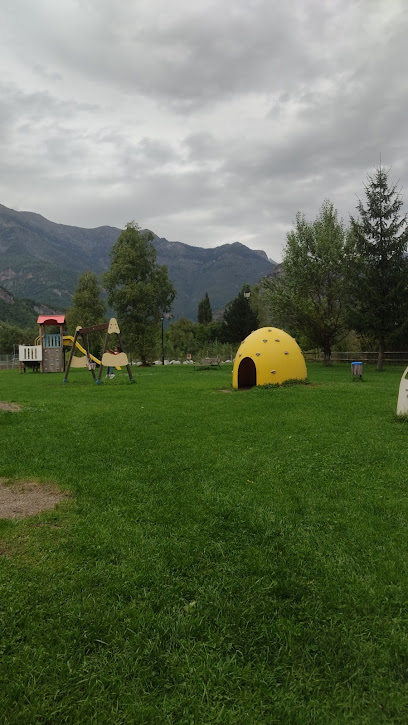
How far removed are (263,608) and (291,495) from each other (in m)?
2.01

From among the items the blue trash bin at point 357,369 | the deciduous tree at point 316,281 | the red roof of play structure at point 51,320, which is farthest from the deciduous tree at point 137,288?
the blue trash bin at point 357,369

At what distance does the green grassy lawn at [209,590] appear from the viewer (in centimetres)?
211

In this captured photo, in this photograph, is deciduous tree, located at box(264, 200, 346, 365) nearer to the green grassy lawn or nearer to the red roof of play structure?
the red roof of play structure

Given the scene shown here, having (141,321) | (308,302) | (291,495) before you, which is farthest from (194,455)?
(141,321)

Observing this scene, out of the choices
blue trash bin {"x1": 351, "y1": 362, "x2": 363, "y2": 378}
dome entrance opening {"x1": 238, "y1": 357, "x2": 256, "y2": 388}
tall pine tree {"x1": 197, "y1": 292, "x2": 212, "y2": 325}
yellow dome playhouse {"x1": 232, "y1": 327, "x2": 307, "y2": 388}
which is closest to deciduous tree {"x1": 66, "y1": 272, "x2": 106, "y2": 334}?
dome entrance opening {"x1": 238, "y1": 357, "x2": 256, "y2": 388}

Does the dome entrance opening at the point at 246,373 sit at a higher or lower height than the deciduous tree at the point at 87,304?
lower

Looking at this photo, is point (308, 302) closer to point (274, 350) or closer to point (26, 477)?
point (274, 350)

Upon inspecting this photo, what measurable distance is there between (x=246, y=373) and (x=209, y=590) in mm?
13660

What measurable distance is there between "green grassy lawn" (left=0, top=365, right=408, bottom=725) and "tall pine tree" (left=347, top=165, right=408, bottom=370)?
21.3 metres

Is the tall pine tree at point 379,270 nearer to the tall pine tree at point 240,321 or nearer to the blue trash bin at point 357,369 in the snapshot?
the blue trash bin at point 357,369

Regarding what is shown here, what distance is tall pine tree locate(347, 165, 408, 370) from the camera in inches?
993

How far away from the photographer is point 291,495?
467 cm

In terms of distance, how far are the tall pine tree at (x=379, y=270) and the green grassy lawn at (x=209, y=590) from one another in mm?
21304

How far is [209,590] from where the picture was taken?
2939mm
